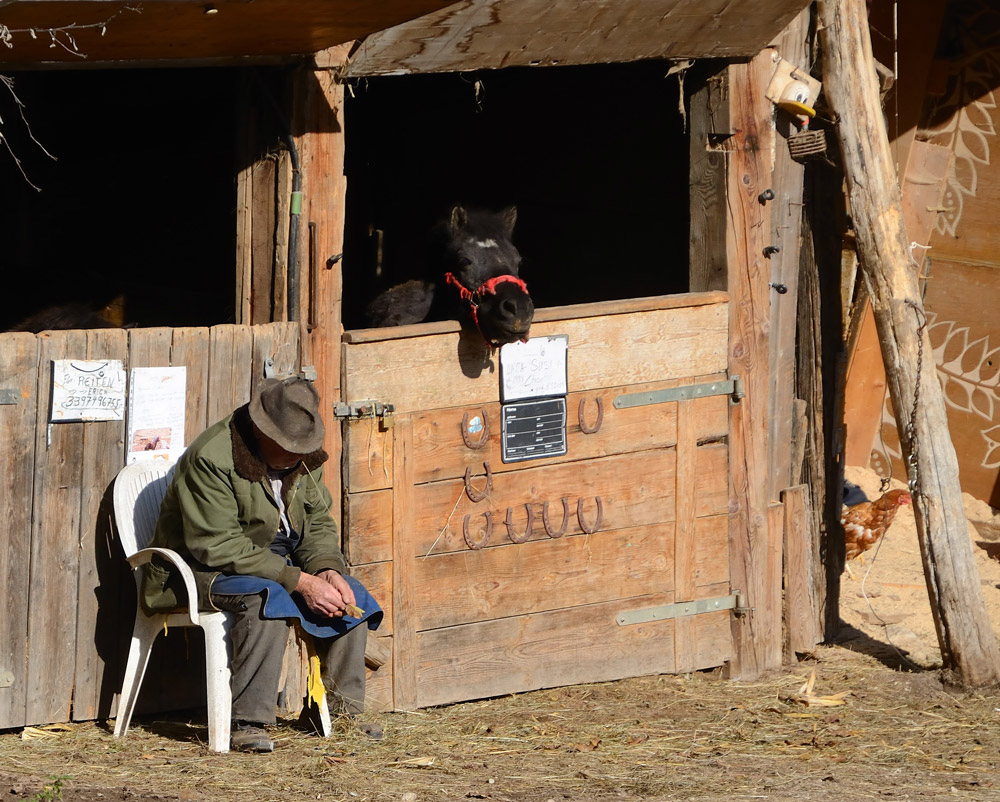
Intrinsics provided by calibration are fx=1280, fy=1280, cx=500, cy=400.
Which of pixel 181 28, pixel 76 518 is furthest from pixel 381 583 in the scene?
pixel 181 28

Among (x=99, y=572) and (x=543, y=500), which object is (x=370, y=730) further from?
(x=543, y=500)

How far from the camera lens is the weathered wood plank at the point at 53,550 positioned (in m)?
4.90

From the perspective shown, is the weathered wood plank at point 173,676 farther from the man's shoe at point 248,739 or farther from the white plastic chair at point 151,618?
the man's shoe at point 248,739

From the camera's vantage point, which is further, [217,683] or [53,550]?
[53,550]

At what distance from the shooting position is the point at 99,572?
5070 mm

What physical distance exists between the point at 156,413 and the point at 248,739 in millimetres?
1328

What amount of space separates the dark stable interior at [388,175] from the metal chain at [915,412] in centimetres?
168

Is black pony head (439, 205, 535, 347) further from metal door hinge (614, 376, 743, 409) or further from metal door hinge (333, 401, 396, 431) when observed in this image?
metal door hinge (614, 376, 743, 409)

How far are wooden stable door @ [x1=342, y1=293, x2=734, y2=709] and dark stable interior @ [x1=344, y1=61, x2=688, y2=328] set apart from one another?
178 centimetres

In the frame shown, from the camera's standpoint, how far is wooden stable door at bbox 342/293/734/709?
5480mm

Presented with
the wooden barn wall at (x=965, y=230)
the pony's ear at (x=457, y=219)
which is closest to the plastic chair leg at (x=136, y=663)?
the pony's ear at (x=457, y=219)

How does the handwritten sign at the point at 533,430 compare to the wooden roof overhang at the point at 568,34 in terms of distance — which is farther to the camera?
the handwritten sign at the point at 533,430

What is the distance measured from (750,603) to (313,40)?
3490 mm

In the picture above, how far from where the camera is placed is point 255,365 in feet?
17.1
